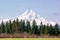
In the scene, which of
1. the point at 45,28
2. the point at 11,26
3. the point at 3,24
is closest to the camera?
the point at 45,28

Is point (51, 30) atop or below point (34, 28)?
below

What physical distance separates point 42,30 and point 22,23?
4.61m

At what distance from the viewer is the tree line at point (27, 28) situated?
28.1 meters

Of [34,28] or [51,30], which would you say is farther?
[34,28]

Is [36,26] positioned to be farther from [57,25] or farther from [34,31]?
[57,25]

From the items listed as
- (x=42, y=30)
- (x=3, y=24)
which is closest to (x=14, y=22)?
(x=3, y=24)

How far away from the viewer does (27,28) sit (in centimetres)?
3083

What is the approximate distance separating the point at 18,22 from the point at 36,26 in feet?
10.2

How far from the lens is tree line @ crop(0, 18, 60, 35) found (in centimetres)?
2815

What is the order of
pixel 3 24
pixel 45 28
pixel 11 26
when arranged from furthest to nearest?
pixel 3 24 → pixel 11 26 → pixel 45 28

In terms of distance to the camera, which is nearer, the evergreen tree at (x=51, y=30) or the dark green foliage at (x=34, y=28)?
the evergreen tree at (x=51, y=30)

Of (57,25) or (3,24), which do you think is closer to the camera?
(57,25)

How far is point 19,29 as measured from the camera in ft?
97.5

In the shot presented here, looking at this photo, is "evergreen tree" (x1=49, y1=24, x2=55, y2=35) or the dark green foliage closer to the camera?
"evergreen tree" (x1=49, y1=24, x2=55, y2=35)
